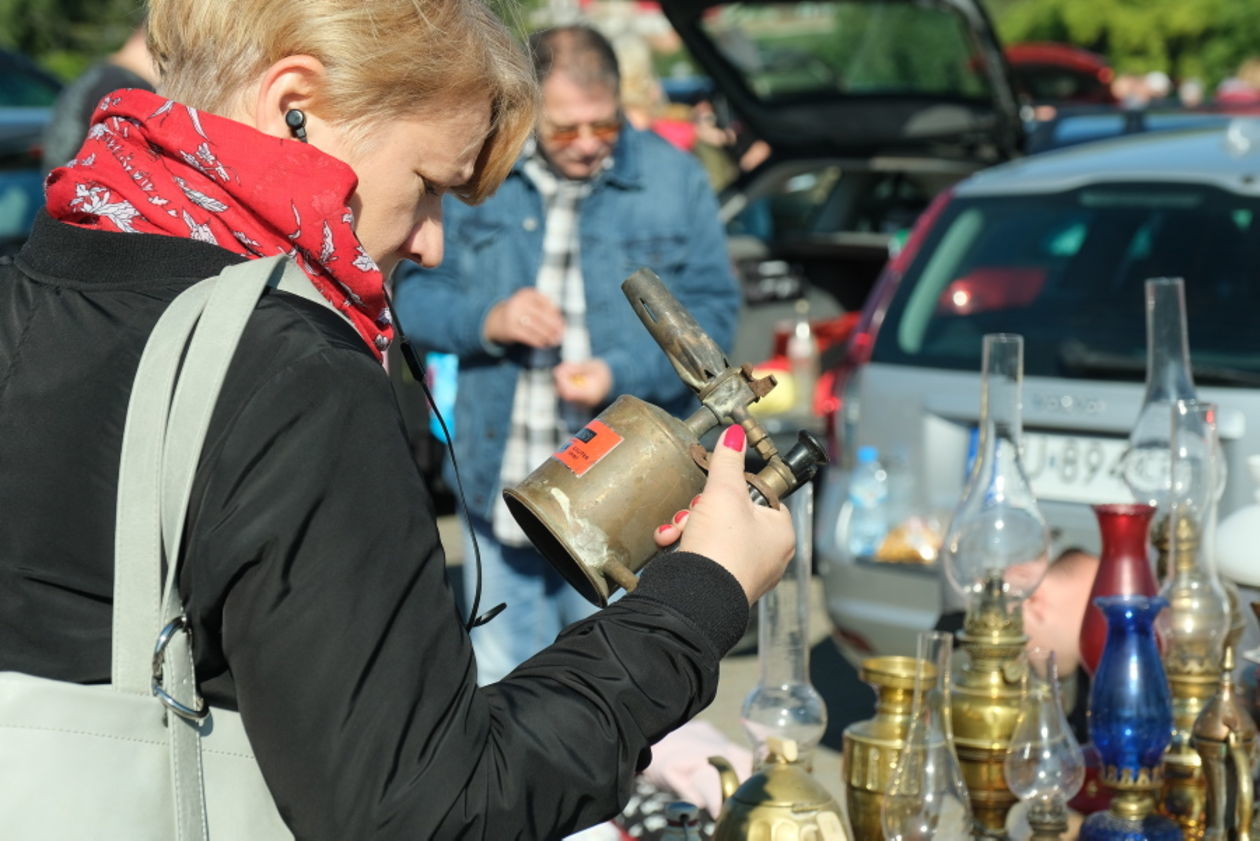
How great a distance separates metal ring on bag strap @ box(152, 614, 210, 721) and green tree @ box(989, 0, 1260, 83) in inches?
884

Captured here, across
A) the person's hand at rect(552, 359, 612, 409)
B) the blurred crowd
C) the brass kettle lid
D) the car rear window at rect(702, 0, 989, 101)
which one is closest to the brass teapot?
the brass kettle lid

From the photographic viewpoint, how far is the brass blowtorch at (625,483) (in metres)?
1.47

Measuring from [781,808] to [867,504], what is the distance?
7.84ft

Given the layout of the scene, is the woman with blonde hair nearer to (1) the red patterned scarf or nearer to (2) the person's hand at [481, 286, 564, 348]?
(1) the red patterned scarf

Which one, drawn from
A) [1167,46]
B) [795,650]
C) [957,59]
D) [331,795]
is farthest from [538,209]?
[1167,46]

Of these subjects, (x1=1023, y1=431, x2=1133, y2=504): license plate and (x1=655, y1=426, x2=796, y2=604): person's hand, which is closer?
(x1=655, y1=426, x2=796, y2=604): person's hand

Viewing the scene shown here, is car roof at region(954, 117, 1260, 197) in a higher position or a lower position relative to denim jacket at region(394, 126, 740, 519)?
higher

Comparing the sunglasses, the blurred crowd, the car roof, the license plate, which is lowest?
the license plate

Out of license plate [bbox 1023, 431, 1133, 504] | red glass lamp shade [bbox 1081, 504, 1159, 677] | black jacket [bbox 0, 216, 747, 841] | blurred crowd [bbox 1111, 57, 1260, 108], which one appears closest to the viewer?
black jacket [bbox 0, 216, 747, 841]

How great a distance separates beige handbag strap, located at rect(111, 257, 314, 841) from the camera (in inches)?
44.5

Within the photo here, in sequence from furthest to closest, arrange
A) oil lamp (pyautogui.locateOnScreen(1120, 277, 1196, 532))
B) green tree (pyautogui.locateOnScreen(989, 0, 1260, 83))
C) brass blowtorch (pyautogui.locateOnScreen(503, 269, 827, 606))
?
green tree (pyautogui.locateOnScreen(989, 0, 1260, 83)), oil lamp (pyautogui.locateOnScreen(1120, 277, 1196, 532)), brass blowtorch (pyautogui.locateOnScreen(503, 269, 827, 606))

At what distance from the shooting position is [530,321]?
3.32 meters

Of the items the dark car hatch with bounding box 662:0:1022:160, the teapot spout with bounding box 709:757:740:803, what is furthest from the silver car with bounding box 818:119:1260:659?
the dark car hatch with bounding box 662:0:1022:160

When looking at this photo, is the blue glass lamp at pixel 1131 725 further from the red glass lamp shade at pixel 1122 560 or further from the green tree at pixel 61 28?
the green tree at pixel 61 28
